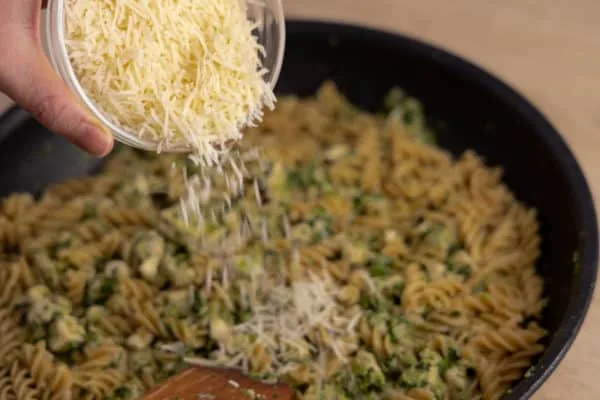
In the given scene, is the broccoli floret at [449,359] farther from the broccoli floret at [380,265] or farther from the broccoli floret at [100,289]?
the broccoli floret at [100,289]

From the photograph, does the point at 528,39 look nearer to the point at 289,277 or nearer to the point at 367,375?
the point at 289,277

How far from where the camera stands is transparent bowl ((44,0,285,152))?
A: 5.49ft

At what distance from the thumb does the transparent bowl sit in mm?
34

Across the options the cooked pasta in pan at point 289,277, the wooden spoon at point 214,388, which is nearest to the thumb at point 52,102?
the cooked pasta in pan at point 289,277

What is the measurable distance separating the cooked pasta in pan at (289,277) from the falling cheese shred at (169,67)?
0.37 meters

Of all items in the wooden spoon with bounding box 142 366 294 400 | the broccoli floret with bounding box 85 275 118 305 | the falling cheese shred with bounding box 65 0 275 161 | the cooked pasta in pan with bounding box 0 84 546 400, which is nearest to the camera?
the falling cheese shred with bounding box 65 0 275 161

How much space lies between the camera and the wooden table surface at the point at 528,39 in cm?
279

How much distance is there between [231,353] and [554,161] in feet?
3.82

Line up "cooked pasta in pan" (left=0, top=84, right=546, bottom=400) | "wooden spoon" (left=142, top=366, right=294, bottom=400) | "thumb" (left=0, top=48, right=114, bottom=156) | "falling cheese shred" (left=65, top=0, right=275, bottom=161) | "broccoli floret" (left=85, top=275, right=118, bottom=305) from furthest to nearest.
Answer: "broccoli floret" (left=85, top=275, right=118, bottom=305) < "cooked pasta in pan" (left=0, top=84, right=546, bottom=400) < "wooden spoon" (left=142, top=366, right=294, bottom=400) < "falling cheese shred" (left=65, top=0, right=275, bottom=161) < "thumb" (left=0, top=48, right=114, bottom=156)

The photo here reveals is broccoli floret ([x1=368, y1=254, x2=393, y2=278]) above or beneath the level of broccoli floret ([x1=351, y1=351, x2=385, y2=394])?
above

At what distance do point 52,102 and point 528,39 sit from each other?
218 centimetres

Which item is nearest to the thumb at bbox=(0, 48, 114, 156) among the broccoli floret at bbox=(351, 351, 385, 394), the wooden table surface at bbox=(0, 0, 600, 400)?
the broccoli floret at bbox=(351, 351, 385, 394)

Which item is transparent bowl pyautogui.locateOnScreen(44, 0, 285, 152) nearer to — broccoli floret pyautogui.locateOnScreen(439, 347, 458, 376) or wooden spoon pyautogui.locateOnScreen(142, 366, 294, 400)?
wooden spoon pyautogui.locateOnScreen(142, 366, 294, 400)

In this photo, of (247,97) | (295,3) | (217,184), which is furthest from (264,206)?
(295,3)
